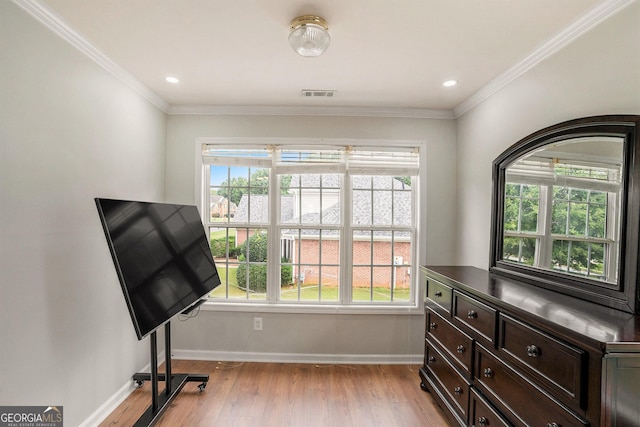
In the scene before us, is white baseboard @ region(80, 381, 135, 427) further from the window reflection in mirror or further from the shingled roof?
the window reflection in mirror

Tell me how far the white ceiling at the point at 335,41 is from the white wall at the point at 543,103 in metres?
0.10

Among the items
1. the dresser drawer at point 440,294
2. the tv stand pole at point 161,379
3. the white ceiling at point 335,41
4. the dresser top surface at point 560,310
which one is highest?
the white ceiling at point 335,41

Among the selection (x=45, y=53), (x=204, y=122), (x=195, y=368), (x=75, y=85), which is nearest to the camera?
(x=45, y=53)

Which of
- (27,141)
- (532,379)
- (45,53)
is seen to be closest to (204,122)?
(45,53)

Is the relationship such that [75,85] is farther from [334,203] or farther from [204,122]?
[334,203]

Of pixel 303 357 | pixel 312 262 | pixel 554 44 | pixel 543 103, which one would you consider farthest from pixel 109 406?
pixel 554 44

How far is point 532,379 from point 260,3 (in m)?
2.27

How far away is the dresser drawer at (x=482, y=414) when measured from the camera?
61.7 inches

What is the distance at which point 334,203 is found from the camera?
3.14 meters

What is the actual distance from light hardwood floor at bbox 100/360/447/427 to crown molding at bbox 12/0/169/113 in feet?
8.40

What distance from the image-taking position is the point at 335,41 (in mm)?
1877

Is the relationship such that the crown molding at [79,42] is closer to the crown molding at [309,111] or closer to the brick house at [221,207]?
the crown molding at [309,111]

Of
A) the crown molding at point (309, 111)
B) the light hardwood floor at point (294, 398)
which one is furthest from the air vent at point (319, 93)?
the light hardwood floor at point (294, 398)

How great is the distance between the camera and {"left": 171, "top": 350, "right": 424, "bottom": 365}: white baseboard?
3021 mm
